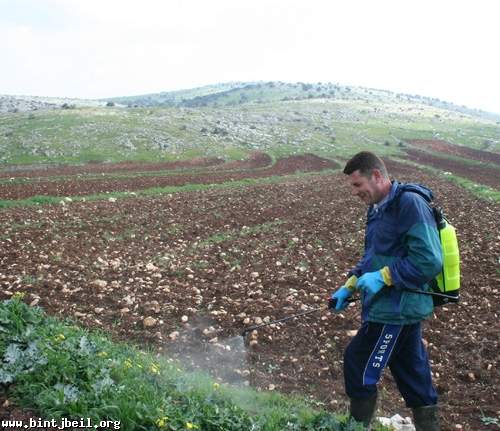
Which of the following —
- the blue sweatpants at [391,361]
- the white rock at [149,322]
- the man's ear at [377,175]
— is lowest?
the white rock at [149,322]

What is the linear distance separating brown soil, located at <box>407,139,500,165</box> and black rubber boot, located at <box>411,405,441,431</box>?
52.8 metres

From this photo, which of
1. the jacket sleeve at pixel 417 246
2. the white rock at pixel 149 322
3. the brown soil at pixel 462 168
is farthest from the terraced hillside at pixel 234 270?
the jacket sleeve at pixel 417 246

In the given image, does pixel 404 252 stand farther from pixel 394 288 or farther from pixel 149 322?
pixel 149 322

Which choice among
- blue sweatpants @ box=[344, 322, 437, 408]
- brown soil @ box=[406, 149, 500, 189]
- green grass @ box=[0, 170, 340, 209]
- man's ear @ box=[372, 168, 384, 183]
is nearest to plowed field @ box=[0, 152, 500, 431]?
blue sweatpants @ box=[344, 322, 437, 408]

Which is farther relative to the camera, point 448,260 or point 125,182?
point 125,182

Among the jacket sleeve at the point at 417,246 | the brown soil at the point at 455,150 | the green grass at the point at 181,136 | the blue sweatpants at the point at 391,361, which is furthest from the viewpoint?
the brown soil at the point at 455,150

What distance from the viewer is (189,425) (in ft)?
14.1

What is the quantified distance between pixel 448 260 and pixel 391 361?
1306 mm

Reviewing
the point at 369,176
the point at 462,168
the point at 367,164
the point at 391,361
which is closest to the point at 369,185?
the point at 369,176

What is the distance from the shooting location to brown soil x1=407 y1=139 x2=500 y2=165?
54000 millimetres

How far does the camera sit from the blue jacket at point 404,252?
4.25 meters

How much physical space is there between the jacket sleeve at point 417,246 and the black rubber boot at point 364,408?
1469mm

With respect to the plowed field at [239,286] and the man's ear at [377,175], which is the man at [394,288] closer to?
the man's ear at [377,175]

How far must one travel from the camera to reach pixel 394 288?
455cm
